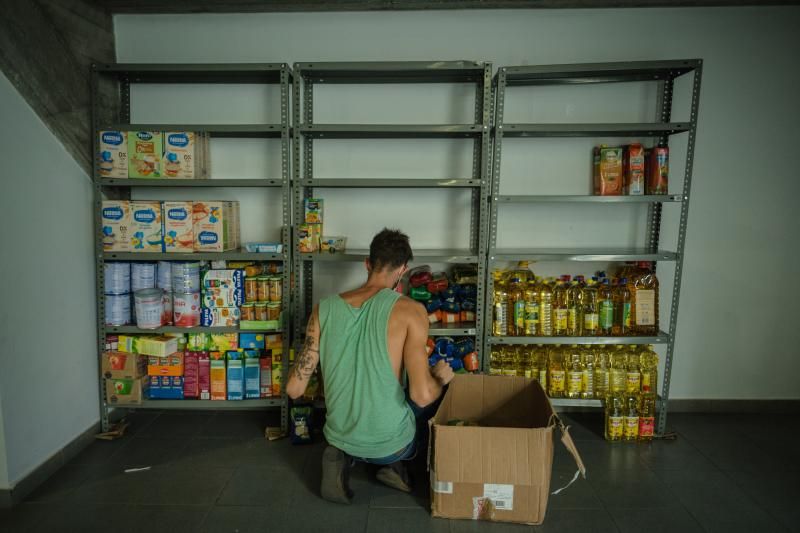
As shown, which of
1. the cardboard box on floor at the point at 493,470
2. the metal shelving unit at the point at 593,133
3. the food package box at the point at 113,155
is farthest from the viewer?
the food package box at the point at 113,155

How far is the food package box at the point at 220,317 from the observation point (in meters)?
3.43

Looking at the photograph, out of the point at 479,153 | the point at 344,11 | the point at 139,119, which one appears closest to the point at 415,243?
the point at 479,153

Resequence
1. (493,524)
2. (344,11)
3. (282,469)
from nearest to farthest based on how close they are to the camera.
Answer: (493,524) → (282,469) → (344,11)

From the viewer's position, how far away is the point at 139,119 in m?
3.74

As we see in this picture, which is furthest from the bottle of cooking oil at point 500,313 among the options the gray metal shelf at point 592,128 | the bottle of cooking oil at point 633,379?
the gray metal shelf at point 592,128

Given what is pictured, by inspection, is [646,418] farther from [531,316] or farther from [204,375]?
[204,375]

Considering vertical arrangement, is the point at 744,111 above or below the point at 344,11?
below

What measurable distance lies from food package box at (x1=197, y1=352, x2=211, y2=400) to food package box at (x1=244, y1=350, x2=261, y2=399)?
25cm

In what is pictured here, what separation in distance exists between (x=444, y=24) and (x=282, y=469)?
10.4 feet

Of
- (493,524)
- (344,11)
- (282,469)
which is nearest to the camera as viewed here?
(493,524)

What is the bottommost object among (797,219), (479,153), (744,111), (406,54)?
(797,219)

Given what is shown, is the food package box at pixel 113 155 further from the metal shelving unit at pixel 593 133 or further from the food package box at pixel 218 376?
the metal shelving unit at pixel 593 133

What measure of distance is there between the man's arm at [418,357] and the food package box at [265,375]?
1354mm

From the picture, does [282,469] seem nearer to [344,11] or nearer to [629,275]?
[629,275]
